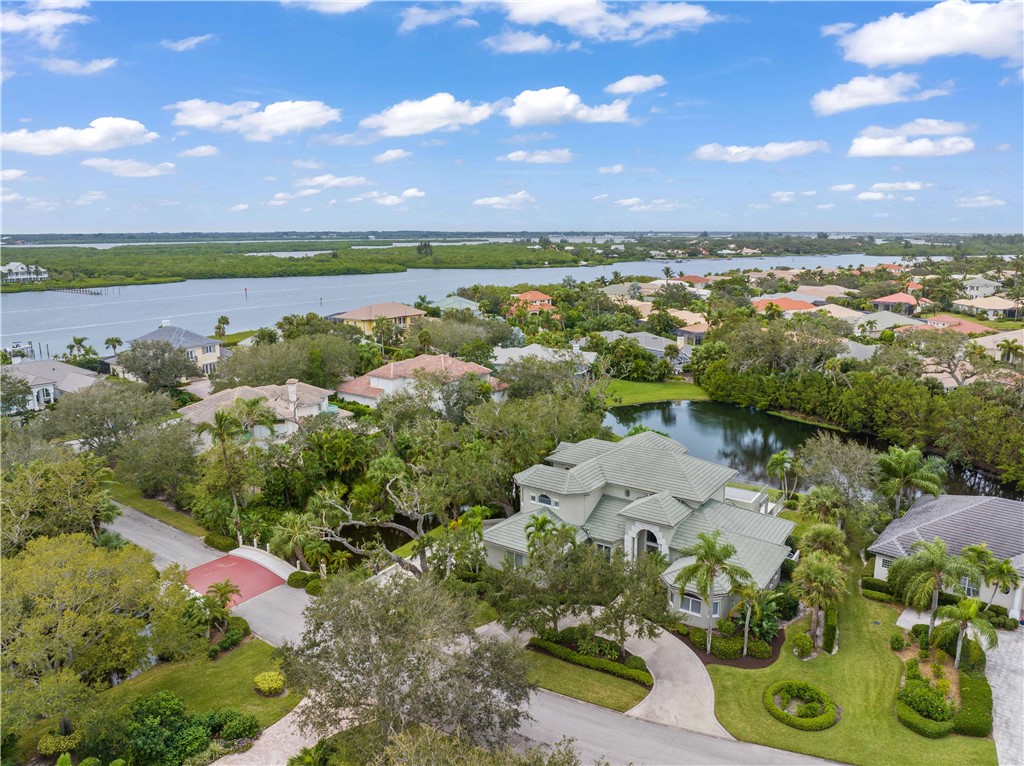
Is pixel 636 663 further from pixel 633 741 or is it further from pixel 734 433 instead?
pixel 734 433

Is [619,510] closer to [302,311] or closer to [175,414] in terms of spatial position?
[175,414]

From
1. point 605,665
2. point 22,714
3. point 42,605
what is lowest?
point 605,665

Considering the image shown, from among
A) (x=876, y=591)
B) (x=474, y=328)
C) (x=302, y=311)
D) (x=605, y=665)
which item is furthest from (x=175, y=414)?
(x=302, y=311)

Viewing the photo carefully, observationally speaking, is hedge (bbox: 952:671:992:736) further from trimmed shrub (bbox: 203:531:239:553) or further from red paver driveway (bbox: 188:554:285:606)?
trimmed shrub (bbox: 203:531:239:553)

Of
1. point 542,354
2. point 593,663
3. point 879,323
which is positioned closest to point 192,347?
point 542,354

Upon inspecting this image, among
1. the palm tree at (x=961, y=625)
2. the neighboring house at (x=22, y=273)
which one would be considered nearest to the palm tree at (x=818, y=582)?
the palm tree at (x=961, y=625)

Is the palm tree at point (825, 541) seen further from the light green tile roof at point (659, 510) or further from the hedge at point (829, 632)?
the light green tile roof at point (659, 510)
